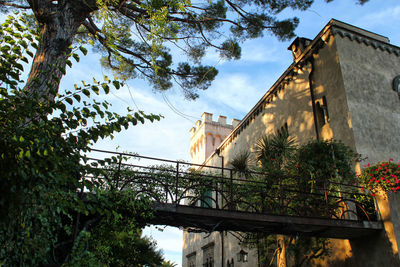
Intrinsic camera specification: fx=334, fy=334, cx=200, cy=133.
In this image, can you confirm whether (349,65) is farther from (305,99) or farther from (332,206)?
(332,206)

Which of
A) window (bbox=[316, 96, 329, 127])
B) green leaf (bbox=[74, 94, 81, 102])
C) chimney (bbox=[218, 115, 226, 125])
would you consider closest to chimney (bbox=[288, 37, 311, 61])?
window (bbox=[316, 96, 329, 127])

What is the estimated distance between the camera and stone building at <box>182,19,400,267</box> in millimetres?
8656

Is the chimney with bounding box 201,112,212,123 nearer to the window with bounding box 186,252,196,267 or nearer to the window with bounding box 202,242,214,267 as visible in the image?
the window with bounding box 186,252,196,267

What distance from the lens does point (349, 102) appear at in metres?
10.5

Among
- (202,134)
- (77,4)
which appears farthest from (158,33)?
(202,134)

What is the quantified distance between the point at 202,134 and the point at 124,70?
20.8m

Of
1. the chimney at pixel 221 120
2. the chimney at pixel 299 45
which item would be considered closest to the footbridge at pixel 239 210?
the chimney at pixel 299 45

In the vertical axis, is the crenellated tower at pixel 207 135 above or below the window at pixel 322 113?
above

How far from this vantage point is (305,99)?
1261 cm

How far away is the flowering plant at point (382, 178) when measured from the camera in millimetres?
8145

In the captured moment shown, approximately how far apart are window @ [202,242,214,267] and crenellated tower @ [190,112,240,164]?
38.1ft

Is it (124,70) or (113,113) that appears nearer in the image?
(113,113)

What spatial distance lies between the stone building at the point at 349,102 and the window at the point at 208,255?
3.21m

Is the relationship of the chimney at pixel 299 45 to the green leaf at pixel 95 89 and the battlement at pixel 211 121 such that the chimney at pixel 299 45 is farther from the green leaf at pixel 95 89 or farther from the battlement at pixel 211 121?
the battlement at pixel 211 121
